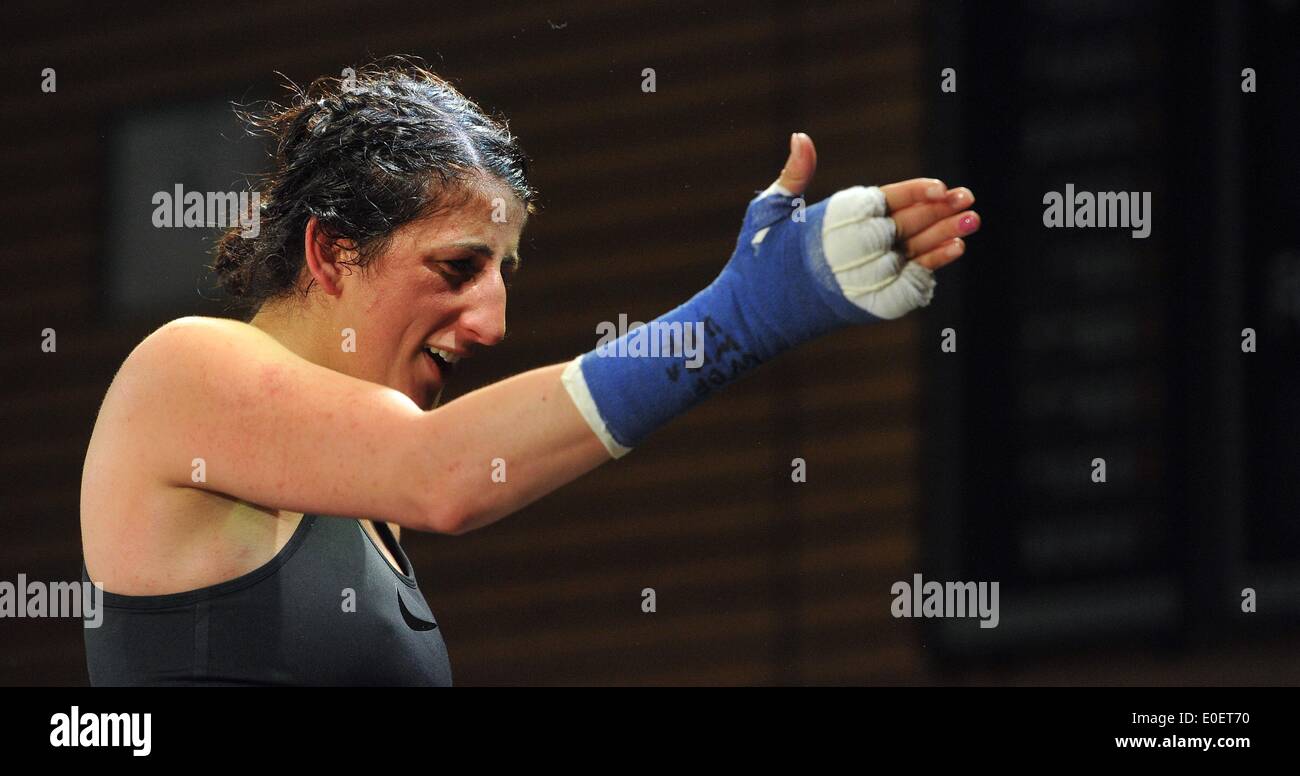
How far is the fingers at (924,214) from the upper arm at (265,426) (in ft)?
1.86

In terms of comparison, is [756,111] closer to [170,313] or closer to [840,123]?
[840,123]

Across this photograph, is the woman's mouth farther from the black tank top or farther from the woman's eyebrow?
the black tank top

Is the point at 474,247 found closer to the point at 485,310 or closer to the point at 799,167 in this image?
the point at 485,310

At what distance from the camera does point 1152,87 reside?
4.83 m

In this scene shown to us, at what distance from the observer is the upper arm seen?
75.7 inches

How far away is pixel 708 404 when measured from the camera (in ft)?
18.1

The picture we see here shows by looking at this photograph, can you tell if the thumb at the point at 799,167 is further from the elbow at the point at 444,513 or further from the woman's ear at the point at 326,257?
the woman's ear at the point at 326,257

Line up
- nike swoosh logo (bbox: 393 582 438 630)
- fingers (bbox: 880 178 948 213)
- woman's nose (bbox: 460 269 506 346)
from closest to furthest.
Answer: fingers (bbox: 880 178 948 213), nike swoosh logo (bbox: 393 582 438 630), woman's nose (bbox: 460 269 506 346)

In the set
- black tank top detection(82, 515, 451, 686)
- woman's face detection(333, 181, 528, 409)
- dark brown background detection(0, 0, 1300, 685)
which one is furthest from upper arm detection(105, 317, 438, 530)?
dark brown background detection(0, 0, 1300, 685)

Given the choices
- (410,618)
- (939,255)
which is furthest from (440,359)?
(939,255)

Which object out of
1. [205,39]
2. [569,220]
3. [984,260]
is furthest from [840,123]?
[205,39]

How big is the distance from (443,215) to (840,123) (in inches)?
117

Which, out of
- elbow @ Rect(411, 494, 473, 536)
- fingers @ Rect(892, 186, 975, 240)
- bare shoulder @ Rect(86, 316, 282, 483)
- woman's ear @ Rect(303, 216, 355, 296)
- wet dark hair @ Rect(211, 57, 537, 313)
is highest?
wet dark hair @ Rect(211, 57, 537, 313)

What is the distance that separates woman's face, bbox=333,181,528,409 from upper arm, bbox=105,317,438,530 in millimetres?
249
